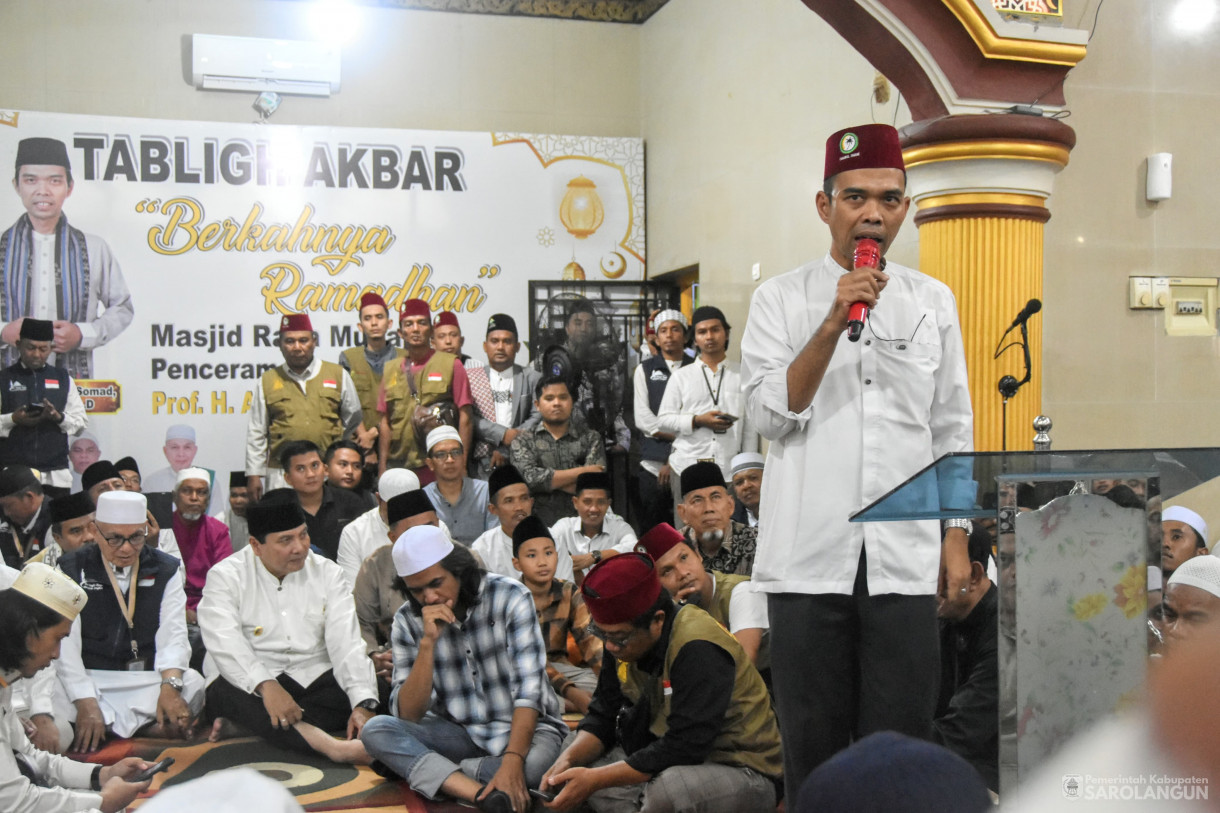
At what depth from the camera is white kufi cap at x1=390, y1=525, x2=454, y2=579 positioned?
140 inches

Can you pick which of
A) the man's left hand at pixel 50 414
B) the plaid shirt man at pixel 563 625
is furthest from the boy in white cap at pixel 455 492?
the man's left hand at pixel 50 414

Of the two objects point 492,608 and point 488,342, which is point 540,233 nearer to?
point 488,342

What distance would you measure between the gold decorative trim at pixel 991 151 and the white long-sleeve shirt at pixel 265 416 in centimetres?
341

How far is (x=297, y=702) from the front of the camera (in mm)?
4234

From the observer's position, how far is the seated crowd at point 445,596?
3102 mm

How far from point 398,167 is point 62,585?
5.20 metres

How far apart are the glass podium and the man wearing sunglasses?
1632 mm

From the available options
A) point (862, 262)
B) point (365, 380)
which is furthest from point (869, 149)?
point (365, 380)

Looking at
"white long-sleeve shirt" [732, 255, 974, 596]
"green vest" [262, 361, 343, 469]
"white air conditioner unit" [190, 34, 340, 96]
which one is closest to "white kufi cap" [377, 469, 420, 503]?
"green vest" [262, 361, 343, 469]

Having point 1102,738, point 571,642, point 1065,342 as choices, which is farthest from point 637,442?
point 1102,738

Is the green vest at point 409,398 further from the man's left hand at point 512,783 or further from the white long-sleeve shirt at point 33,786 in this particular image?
the white long-sleeve shirt at point 33,786

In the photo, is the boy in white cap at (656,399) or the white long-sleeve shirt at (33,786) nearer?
the white long-sleeve shirt at (33,786)

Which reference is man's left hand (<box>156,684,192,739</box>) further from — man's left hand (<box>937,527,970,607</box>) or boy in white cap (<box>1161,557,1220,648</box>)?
boy in white cap (<box>1161,557,1220,648</box>)

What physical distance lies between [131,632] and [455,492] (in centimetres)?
160
